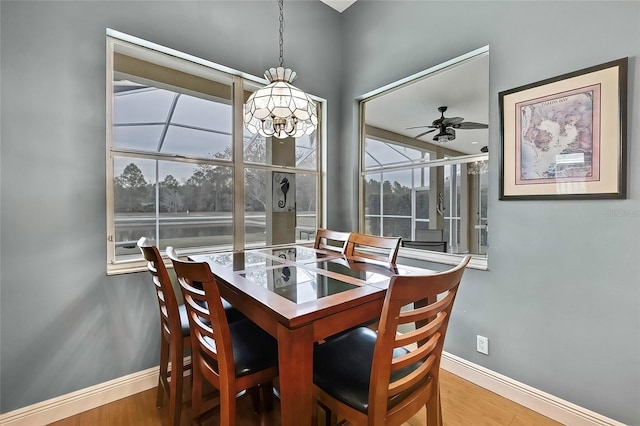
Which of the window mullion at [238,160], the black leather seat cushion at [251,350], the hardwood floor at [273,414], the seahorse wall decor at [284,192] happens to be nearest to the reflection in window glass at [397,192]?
the seahorse wall decor at [284,192]

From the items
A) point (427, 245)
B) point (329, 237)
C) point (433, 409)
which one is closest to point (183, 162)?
point (329, 237)

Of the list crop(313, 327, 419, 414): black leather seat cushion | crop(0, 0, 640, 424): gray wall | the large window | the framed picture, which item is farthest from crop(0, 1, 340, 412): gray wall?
the framed picture

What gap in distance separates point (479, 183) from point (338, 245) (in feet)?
5.20

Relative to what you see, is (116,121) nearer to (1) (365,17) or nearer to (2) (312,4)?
(2) (312,4)

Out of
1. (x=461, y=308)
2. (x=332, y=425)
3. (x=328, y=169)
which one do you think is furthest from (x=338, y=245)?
(x=332, y=425)

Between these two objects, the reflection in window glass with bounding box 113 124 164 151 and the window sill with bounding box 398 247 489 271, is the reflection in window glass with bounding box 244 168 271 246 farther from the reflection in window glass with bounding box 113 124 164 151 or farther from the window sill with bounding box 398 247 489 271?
the window sill with bounding box 398 247 489 271

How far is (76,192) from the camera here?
1713 millimetres

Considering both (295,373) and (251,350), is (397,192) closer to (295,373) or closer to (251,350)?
(251,350)

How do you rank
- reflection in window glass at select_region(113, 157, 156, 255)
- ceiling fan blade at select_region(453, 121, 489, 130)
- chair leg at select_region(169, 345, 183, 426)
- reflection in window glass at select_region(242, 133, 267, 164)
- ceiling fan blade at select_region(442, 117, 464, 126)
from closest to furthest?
chair leg at select_region(169, 345, 183, 426) < reflection in window glass at select_region(113, 157, 156, 255) < ceiling fan blade at select_region(453, 121, 489, 130) < ceiling fan blade at select_region(442, 117, 464, 126) < reflection in window glass at select_region(242, 133, 267, 164)

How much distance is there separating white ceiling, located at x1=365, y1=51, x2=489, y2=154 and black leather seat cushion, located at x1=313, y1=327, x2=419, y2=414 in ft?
5.46

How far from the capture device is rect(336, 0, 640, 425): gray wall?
1.44 m

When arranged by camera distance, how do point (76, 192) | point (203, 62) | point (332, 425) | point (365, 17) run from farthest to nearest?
1. point (365, 17)
2. point (203, 62)
3. point (76, 192)
4. point (332, 425)

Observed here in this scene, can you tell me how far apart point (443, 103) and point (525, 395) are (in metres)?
2.25

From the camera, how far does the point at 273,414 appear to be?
169 cm
